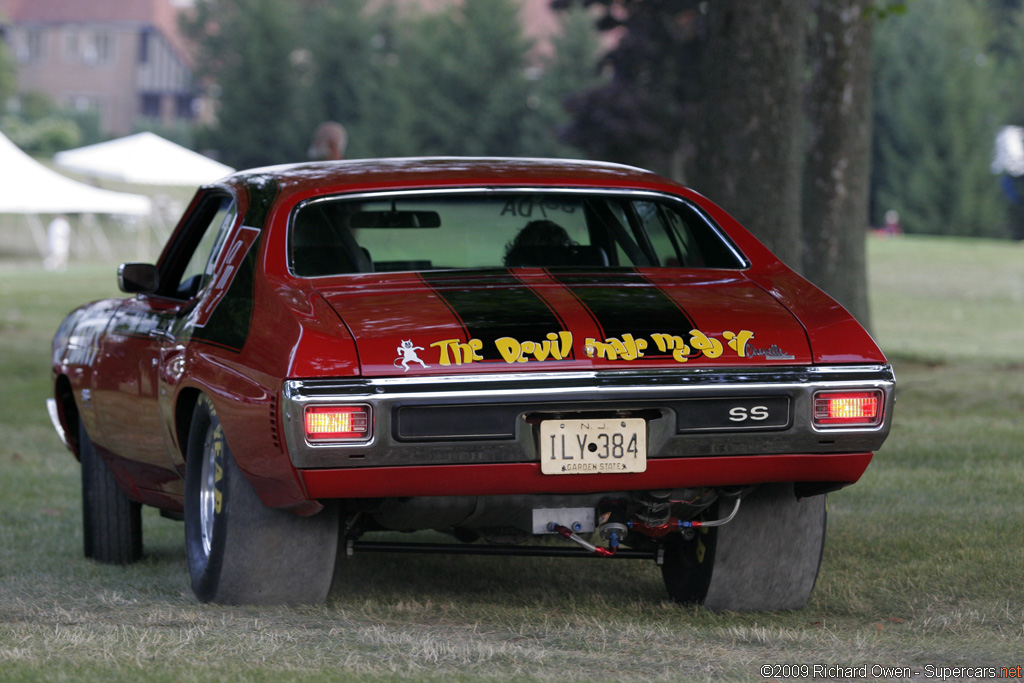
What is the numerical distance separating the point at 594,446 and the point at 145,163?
31.8m

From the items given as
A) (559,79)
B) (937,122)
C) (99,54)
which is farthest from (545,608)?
(99,54)

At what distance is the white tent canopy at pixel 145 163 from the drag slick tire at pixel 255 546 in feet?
96.3

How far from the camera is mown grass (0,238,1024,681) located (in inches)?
158

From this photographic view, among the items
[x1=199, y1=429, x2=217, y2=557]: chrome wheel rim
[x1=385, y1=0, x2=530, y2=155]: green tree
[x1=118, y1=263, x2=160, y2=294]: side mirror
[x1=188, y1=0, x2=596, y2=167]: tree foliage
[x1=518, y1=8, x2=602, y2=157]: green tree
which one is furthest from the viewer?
[x1=385, y1=0, x2=530, y2=155]: green tree

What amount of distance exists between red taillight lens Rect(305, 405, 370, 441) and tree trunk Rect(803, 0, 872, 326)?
10723mm

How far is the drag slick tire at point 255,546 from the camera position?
15.5 ft

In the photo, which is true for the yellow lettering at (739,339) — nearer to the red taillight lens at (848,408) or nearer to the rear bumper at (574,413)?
the rear bumper at (574,413)

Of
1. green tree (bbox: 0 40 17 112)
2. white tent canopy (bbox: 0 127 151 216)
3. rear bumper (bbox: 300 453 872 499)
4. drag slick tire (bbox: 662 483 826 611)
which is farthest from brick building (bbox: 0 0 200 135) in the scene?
rear bumper (bbox: 300 453 872 499)

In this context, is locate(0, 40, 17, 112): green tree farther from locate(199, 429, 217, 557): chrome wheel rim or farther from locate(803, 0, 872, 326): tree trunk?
locate(199, 429, 217, 557): chrome wheel rim

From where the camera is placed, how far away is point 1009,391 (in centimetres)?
1178

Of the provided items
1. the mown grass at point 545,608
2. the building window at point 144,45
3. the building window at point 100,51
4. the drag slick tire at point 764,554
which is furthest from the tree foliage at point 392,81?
the drag slick tire at point 764,554

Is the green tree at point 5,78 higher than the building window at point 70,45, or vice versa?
the building window at point 70,45

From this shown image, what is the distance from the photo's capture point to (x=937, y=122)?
54.4 metres

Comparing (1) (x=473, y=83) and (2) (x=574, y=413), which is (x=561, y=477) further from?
(1) (x=473, y=83)
